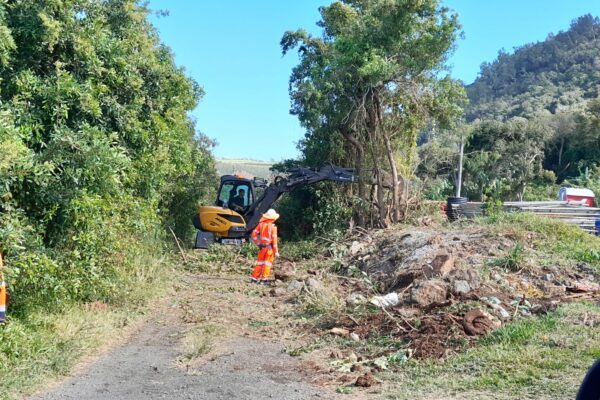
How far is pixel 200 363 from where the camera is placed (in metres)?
7.60

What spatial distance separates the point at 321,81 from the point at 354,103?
1.18 metres

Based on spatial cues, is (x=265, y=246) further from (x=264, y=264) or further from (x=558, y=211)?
(x=558, y=211)

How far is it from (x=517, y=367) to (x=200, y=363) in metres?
3.64

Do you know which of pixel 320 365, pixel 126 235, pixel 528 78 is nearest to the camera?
pixel 320 365

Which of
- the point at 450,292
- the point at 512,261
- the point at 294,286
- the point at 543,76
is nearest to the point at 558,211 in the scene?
the point at 512,261

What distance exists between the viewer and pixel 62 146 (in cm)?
771

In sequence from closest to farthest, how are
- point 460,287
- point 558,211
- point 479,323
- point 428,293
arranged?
point 479,323 < point 428,293 < point 460,287 < point 558,211

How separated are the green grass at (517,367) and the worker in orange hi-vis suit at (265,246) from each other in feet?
24.0

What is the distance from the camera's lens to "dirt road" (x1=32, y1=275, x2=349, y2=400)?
21.0ft

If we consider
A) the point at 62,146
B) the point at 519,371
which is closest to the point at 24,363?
the point at 62,146

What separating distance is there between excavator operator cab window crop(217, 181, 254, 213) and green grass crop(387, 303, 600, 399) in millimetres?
13567

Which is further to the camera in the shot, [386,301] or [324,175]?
[324,175]

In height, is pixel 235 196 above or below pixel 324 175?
below

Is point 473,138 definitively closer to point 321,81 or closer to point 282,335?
point 321,81
